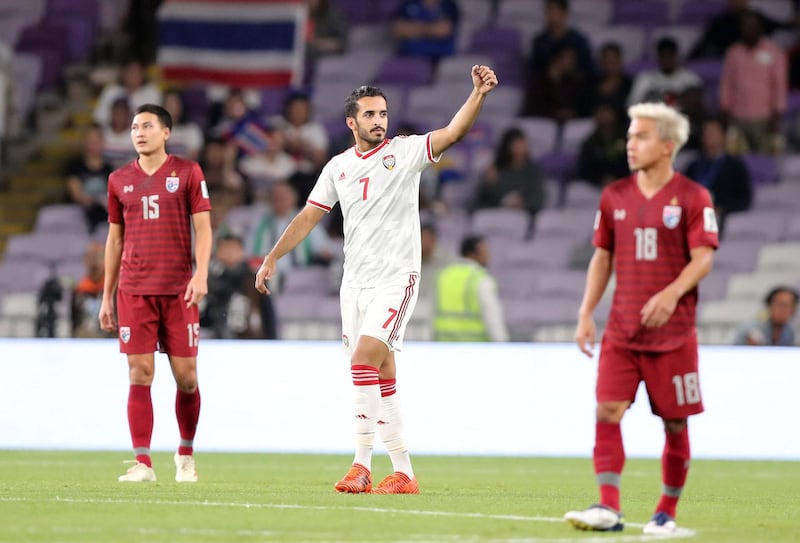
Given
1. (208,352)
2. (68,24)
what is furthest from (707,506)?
(68,24)

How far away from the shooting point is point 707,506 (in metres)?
7.82

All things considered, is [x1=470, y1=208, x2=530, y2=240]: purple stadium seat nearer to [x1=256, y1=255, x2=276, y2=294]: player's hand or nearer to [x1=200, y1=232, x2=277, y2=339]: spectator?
[x1=200, y1=232, x2=277, y2=339]: spectator

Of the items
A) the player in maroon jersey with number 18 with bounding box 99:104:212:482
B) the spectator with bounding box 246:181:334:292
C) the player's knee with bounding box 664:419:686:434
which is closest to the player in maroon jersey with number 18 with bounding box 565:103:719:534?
the player's knee with bounding box 664:419:686:434

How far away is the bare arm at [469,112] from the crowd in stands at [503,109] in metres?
7.44

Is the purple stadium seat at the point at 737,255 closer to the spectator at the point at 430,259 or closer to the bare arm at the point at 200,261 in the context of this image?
the spectator at the point at 430,259

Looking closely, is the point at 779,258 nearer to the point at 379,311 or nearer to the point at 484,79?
the point at 379,311

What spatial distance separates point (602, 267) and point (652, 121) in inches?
24.6

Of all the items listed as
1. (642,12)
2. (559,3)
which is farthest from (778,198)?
(642,12)

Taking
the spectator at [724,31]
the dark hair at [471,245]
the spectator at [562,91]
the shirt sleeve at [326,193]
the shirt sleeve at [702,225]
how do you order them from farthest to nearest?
the spectator at [724,31] → the spectator at [562,91] → the dark hair at [471,245] → the shirt sleeve at [326,193] → the shirt sleeve at [702,225]

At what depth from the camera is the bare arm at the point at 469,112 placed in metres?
7.48

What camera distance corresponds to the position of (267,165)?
18.0 metres

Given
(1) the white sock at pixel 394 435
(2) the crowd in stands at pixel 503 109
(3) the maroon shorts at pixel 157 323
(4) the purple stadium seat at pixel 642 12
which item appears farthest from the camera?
(4) the purple stadium seat at pixel 642 12

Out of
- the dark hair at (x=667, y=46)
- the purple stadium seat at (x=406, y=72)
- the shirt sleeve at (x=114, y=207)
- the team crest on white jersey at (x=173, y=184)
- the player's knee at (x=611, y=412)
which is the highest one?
the dark hair at (x=667, y=46)

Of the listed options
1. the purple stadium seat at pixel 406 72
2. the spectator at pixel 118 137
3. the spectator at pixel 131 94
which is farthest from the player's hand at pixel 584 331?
the purple stadium seat at pixel 406 72
